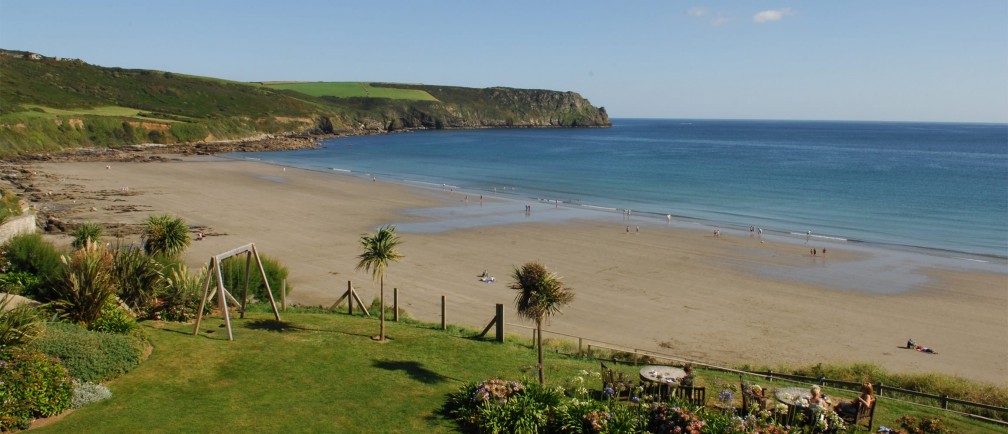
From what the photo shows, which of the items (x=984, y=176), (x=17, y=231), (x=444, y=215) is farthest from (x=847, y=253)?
(x=984, y=176)

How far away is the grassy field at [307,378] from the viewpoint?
1202cm

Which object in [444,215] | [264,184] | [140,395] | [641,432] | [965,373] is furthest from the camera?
[264,184]

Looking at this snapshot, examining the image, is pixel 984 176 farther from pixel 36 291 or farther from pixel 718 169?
pixel 36 291

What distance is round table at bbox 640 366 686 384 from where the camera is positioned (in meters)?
13.8

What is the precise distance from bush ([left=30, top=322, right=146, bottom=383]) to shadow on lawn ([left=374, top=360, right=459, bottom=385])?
5.10m

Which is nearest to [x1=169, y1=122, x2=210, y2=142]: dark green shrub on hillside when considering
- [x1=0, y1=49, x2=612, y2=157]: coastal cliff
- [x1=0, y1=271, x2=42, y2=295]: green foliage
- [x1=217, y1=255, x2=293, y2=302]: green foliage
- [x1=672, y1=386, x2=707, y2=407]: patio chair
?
[x1=0, y1=49, x2=612, y2=157]: coastal cliff

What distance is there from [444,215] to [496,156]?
66091mm

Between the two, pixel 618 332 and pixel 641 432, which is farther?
pixel 618 332

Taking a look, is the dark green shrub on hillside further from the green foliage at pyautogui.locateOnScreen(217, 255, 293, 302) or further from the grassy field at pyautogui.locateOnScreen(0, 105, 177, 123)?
the green foliage at pyautogui.locateOnScreen(217, 255, 293, 302)

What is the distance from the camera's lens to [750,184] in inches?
3076

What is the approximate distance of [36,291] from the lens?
18.6 meters

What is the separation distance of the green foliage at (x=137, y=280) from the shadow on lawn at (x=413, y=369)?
278 inches

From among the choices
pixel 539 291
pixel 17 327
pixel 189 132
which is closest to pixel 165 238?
pixel 17 327

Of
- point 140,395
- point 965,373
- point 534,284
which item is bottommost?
point 965,373
